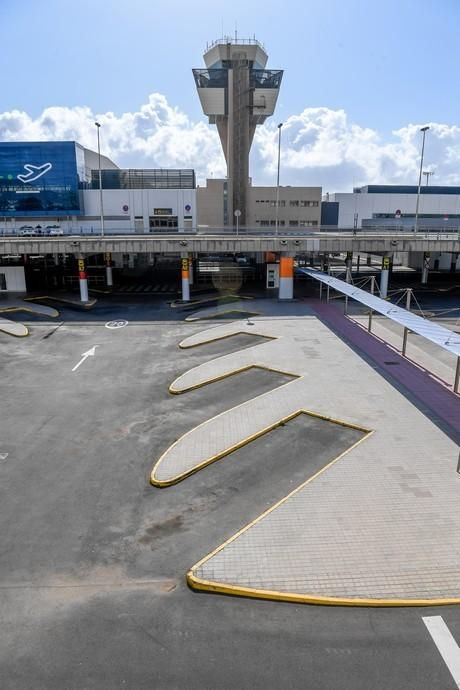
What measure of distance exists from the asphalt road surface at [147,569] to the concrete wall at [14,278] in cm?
3054

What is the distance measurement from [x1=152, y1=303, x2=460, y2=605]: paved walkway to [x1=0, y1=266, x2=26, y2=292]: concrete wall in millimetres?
33415

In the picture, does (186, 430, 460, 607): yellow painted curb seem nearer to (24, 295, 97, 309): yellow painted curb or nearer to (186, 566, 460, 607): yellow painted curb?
(186, 566, 460, 607): yellow painted curb

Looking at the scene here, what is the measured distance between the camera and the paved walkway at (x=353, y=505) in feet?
34.3

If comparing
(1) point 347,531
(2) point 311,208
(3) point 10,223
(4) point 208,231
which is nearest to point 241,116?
(2) point 311,208

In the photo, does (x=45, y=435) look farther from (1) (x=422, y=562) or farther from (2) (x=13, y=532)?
(1) (x=422, y=562)

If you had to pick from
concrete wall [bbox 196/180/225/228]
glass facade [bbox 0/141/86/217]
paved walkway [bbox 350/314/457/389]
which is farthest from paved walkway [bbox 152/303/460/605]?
concrete wall [bbox 196/180/225/228]

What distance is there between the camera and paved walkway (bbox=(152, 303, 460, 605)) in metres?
10.5

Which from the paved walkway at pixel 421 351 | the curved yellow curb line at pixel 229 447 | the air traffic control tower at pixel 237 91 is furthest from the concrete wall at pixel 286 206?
the curved yellow curb line at pixel 229 447

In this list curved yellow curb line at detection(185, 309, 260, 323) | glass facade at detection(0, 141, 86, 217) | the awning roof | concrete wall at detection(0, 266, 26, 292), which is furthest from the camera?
glass facade at detection(0, 141, 86, 217)

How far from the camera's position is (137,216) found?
79.2 metres

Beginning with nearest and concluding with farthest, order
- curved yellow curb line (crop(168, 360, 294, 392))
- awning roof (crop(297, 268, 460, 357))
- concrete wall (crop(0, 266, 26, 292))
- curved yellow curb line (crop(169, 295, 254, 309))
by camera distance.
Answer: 1. awning roof (crop(297, 268, 460, 357))
2. curved yellow curb line (crop(168, 360, 294, 392))
3. curved yellow curb line (crop(169, 295, 254, 309))
4. concrete wall (crop(0, 266, 26, 292))

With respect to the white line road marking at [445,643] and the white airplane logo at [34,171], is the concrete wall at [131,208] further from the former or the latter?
the white line road marking at [445,643]

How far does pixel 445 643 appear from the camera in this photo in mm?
9055

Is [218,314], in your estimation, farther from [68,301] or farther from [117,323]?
[68,301]
